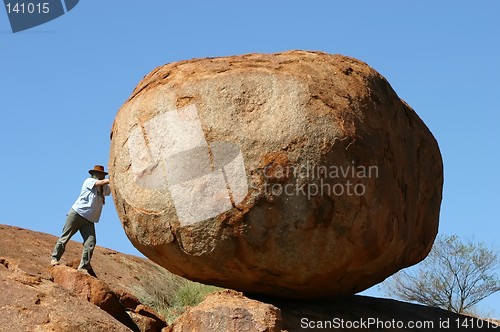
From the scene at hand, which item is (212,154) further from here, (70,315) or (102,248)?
(102,248)

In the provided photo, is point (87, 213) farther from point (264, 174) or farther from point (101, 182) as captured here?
point (264, 174)

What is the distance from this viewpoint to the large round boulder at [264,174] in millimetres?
6535

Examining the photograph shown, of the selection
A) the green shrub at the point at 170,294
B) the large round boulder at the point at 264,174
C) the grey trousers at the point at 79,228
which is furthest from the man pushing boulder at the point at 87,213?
the large round boulder at the point at 264,174

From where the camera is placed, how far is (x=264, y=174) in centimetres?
650

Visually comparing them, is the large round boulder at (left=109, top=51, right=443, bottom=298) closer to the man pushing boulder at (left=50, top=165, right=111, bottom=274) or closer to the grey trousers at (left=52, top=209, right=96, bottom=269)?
the man pushing boulder at (left=50, top=165, right=111, bottom=274)

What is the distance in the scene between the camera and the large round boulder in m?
6.54

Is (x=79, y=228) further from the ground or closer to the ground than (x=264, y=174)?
closer to the ground

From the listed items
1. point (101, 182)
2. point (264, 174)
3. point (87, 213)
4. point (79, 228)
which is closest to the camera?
point (264, 174)

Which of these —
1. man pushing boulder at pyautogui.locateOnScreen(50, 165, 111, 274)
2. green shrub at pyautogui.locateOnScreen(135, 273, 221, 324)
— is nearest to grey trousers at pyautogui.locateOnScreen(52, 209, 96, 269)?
man pushing boulder at pyautogui.locateOnScreen(50, 165, 111, 274)

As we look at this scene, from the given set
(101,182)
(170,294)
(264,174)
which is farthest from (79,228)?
(264,174)

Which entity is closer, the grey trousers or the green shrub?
the grey trousers

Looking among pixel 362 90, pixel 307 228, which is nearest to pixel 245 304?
pixel 307 228

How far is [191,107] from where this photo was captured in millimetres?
6738

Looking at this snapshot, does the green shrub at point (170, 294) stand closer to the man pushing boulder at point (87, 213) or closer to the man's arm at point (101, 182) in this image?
the man pushing boulder at point (87, 213)
